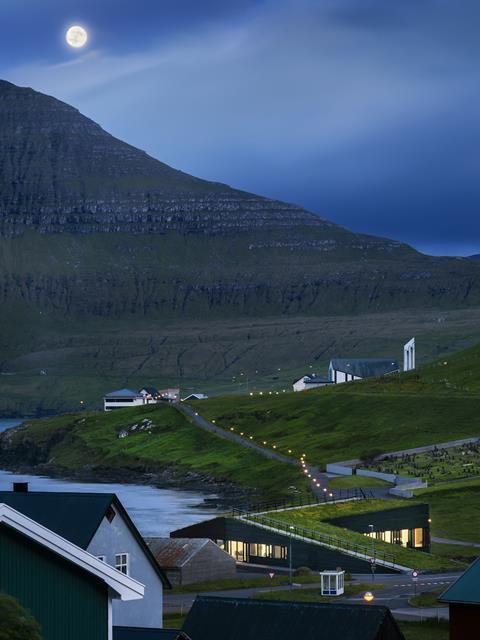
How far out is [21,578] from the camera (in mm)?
16828

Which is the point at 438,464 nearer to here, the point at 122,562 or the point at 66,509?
the point at 122,562

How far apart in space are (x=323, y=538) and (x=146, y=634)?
66.4 m

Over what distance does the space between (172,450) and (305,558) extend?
Result: 11344 cm

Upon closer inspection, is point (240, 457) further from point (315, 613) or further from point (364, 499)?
point (315, 613)

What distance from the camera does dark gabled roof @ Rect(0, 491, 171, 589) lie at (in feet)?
86.2

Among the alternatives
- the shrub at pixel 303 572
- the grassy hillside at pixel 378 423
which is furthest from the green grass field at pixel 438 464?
the shrub at pixel 303 572

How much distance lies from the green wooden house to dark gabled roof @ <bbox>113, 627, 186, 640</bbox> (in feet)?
8.56

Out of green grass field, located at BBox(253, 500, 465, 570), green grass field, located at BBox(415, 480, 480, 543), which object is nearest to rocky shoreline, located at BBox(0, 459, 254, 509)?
green grass field, located at BBox(415, 480, 480, 543)

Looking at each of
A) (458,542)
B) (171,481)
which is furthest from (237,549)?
(171,481)

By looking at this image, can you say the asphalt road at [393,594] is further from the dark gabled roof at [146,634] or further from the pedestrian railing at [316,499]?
the dark gabled roof at [146,634]

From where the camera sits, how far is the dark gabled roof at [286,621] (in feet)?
96.3

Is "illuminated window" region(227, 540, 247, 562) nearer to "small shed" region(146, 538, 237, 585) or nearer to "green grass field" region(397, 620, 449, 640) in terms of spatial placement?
"small shed" region(146, 538, 237, 585)

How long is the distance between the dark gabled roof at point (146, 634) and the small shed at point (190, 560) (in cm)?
4916

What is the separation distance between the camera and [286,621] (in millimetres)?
30297
